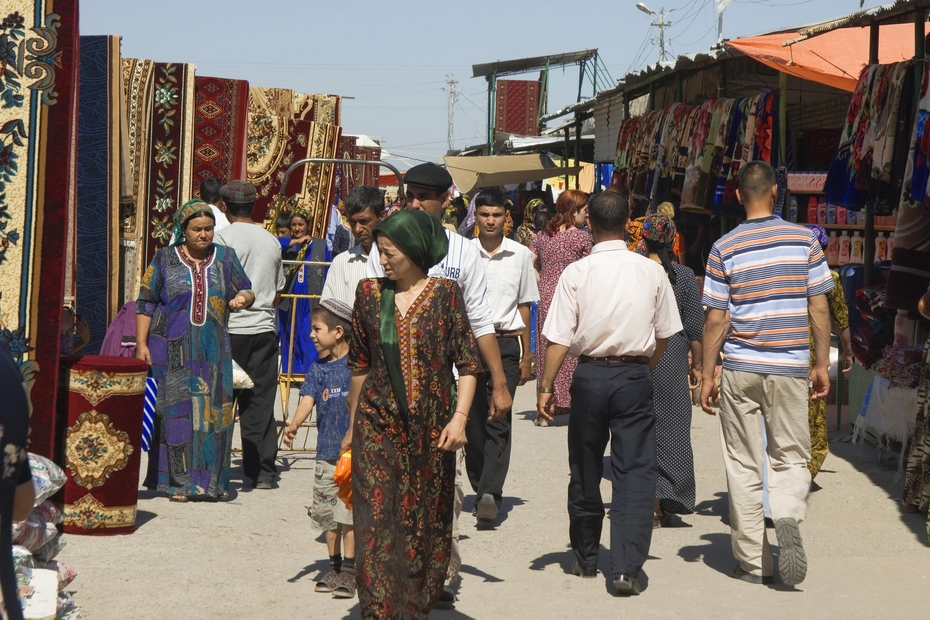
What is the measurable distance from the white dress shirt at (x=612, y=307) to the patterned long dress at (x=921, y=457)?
6.64 feet

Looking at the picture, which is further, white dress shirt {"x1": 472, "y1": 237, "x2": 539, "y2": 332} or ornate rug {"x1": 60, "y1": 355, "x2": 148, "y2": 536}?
white dress shirt {"x1": 472, "y1": 237, "x2": 539, "y2": 332}

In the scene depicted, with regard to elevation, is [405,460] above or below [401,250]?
below

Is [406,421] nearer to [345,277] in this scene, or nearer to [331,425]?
[331,425]

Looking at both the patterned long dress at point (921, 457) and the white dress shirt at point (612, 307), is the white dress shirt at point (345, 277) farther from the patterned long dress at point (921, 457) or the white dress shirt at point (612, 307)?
the patterned long dress at point (921, 457)

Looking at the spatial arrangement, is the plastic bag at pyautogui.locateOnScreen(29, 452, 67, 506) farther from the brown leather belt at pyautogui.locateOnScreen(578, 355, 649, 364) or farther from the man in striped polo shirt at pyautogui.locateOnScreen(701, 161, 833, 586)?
the man in striped polo shirt at pyautogui.locateOnScreen(701, 161, 833, 586)

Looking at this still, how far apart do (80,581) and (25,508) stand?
2.94 metres

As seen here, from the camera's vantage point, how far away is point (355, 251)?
6016mm

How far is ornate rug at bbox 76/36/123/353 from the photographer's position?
309 inches

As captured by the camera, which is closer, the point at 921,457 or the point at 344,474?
the point at 344,474

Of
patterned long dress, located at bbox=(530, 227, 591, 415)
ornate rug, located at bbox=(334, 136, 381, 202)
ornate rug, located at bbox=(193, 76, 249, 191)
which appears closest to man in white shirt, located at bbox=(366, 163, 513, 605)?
patterned long dress, located at bbox=(530, 227, 591, 415)

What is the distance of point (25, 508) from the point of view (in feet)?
8.83

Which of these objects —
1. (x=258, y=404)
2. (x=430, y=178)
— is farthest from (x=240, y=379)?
(x=430, y=178)

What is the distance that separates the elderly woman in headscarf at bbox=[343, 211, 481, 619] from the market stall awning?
10636 millimetres

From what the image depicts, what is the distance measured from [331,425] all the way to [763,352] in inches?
81.9
